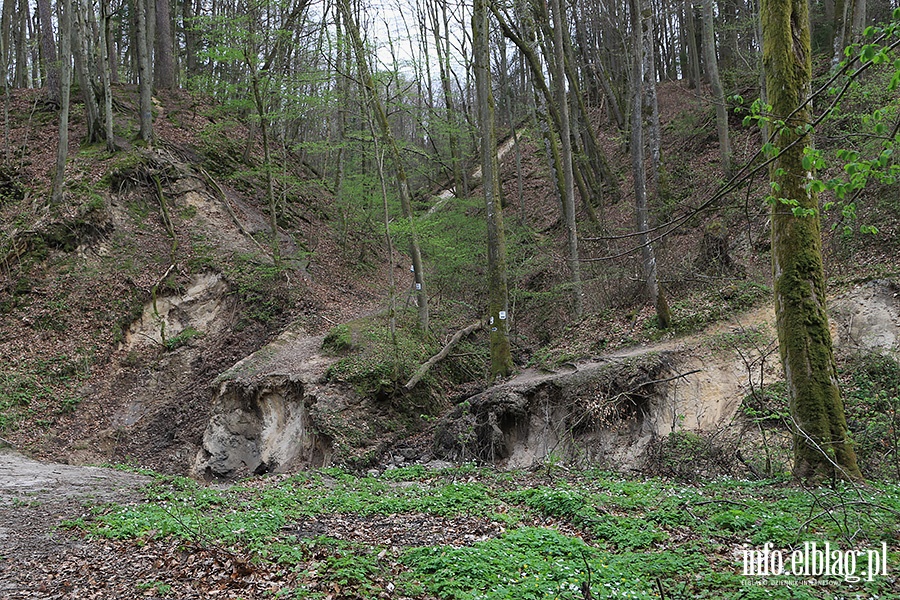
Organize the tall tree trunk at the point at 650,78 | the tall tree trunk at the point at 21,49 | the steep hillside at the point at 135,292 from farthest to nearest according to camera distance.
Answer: the tall tree trunk at the point at 21,49 < the tall tree trunk at the point at 650,78 < the steep hillside at the point at 135,292

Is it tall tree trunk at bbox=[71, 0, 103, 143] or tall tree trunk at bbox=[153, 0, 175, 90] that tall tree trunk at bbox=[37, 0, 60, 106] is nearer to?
tall tree trunk at bbox=[71, 0, 103, 143]

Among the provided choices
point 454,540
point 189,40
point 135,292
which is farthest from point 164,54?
point 454,540

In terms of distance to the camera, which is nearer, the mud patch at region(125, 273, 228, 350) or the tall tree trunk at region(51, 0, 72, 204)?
the mud patch at region(125, 273, 228, 350)

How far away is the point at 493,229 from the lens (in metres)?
12.7

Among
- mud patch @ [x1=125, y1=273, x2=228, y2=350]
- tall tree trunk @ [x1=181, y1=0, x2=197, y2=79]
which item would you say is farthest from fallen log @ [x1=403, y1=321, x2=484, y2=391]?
tall tree trunk @ [x1=181, y1=0, x2=197, y2=79]

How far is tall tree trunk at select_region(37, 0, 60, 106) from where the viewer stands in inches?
790

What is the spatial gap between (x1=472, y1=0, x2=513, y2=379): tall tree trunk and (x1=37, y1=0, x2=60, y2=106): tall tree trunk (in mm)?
17153

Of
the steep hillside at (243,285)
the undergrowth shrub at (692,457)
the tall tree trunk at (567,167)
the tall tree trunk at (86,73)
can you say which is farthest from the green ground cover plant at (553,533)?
the tall tree trunk at (86,73)

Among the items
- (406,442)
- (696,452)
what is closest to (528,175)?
(406,442)

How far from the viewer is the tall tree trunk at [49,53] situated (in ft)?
65.9

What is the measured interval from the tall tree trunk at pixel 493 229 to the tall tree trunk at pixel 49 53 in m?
17.2

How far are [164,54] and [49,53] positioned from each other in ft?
17.0

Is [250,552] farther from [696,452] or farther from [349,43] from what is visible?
[349,43]

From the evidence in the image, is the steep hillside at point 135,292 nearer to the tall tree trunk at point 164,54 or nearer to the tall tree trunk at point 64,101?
the tall tree trunk at point 64,101
